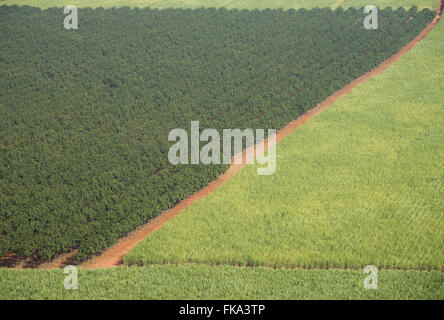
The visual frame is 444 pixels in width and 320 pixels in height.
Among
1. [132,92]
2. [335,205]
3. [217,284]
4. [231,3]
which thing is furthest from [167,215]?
[231,3]

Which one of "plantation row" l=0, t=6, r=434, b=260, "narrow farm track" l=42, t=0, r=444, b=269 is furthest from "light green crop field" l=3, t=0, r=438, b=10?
"narrow farm track" l=42, t=0, r=444, b=269

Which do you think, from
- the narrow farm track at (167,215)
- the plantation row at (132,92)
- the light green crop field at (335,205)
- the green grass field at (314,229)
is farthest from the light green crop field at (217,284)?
the plantation row at (132,92)

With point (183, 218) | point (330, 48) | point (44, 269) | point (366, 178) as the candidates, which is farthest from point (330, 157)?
point (330, 48)

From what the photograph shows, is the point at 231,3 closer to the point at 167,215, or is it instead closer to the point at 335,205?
the point at 167,215

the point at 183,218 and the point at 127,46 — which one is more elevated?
the point at 127,46

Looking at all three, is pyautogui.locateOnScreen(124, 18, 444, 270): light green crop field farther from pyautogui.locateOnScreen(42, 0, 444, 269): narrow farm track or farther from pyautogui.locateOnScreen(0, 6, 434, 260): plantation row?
pyautogui.locateOnScreen(0, 6, 434, 260): plantation row

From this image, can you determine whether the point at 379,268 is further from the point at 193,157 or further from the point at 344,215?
the point at 193,157
